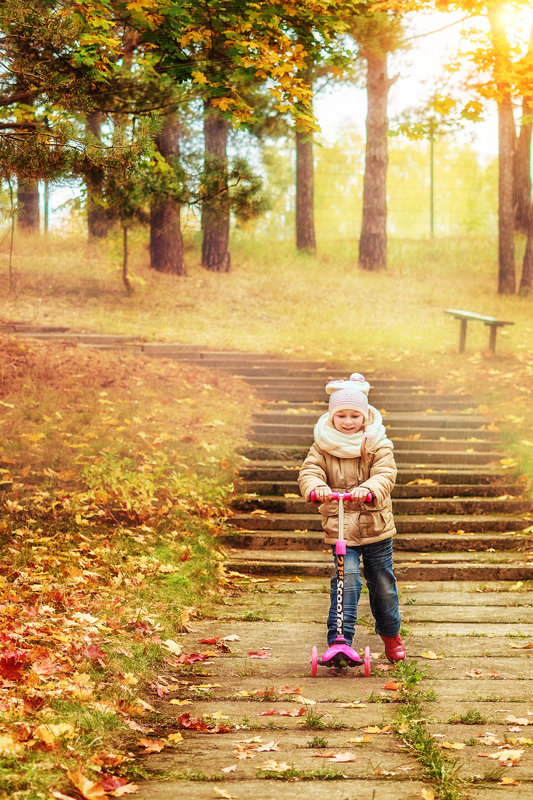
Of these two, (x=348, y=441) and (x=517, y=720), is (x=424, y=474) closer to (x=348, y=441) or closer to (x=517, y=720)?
(x=348, y=441)

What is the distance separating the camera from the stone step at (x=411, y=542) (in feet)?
25.2

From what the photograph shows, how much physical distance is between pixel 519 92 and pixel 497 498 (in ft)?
22.5

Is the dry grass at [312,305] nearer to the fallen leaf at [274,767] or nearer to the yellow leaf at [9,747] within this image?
the fallen leaf at [274,767]

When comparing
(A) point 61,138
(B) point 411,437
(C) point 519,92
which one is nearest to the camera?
(A) point 61,138

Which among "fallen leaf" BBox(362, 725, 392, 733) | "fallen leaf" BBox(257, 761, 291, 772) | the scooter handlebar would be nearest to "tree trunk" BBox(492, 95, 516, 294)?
the scooter handlebar

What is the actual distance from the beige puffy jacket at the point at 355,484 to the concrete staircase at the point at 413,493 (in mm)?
2315

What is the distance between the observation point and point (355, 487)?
4.88 m

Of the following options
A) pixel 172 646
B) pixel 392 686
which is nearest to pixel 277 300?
pixel 172 646

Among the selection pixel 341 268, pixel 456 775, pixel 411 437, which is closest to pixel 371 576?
pixel 456 775

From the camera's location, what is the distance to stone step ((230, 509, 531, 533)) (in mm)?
8055

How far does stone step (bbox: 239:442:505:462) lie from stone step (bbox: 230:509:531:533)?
145 cm

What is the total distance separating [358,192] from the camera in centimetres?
5062

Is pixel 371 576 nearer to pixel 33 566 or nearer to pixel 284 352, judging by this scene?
pixel 33 566

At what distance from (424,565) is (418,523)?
3.09ft
